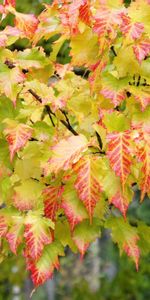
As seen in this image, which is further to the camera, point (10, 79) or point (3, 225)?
point (3, 225)

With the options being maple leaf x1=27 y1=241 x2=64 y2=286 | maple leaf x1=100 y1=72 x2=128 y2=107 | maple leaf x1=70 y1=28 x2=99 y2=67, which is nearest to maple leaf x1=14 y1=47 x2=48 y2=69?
maple leaf x1=70 y1=28 x2=99 y2=67

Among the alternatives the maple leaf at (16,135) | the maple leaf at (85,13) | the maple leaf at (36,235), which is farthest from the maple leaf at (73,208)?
the maple leaf at (85,13)

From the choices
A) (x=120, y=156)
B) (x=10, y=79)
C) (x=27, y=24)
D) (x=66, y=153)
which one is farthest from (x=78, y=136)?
(x=27, y=24)

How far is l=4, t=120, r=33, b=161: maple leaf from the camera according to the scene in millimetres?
1777

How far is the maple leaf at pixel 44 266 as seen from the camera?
189cm

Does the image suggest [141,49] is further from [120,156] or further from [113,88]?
[120,156]

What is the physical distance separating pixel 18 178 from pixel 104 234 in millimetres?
8882

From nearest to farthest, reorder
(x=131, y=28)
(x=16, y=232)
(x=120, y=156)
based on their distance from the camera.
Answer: (x=120, y=156) → (x=131, y=28) → (x=16, y=232)

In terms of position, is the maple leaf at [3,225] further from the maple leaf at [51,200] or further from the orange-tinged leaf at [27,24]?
the orange-tinged leaf at [27,24]

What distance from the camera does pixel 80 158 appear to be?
67.1 inches

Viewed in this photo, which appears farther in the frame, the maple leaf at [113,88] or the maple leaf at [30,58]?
the maple leaf at [30,58]

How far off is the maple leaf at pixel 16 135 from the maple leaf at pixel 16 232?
273mm

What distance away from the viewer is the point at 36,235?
185 cm

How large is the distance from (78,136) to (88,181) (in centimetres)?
15
